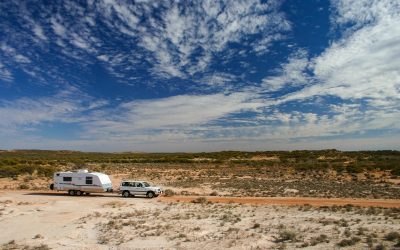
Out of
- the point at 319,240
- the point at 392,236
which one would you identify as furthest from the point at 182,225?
the point at 392,236

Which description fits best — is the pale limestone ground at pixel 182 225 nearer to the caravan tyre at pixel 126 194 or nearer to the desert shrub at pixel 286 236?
the desert shrub at pixel 286 236

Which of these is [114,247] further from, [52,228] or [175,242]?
[52,228]

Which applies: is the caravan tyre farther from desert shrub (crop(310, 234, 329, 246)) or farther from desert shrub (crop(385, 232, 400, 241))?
desert shrub (crop(385, 232, 400, 241))

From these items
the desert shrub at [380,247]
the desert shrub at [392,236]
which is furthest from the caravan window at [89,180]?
the desert shrub at [380,247]

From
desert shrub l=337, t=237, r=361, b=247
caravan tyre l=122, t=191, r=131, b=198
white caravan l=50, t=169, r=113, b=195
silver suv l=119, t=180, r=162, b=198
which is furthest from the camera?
white caravan l=50, t=169, r=113, b=195

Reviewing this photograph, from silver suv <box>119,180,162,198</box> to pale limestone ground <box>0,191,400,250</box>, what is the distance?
4.79m

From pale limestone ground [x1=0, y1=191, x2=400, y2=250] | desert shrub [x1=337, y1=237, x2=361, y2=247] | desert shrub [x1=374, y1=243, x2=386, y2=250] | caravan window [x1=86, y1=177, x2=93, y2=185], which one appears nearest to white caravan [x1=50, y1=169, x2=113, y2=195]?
caravan window [x1=86, y1=177, x2=93, y2=185]

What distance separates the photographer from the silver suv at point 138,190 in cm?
3597

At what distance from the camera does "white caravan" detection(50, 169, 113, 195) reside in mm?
37469

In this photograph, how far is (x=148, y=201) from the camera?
33250mm

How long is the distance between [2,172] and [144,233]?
48.6 metres

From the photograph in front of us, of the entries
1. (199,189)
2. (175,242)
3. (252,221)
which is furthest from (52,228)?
(199,189)

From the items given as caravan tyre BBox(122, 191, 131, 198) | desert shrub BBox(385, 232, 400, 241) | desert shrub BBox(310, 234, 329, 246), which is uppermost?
caravan tyre BBox(122, 191, 131, 198)

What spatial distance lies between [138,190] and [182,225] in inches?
600
